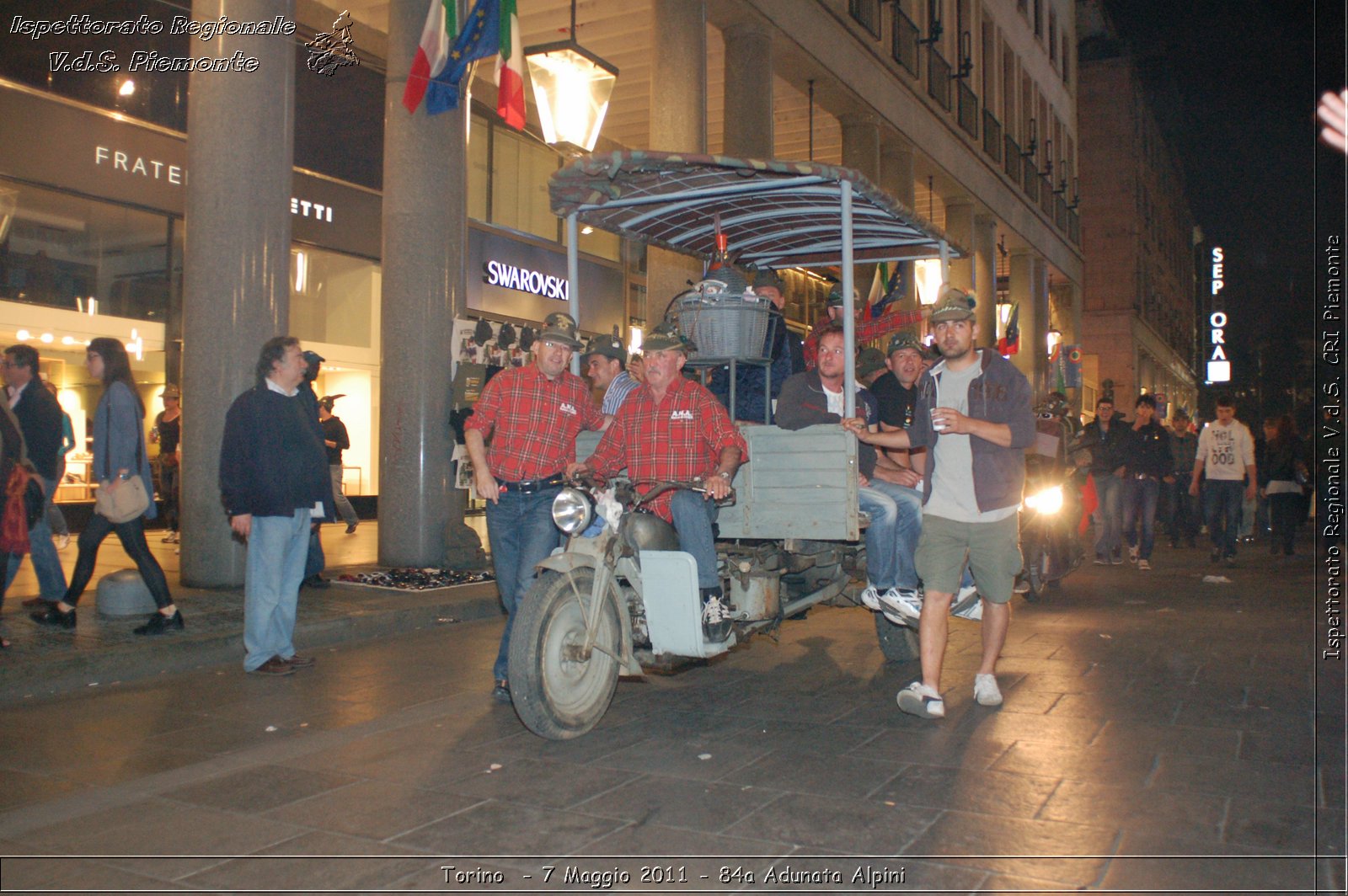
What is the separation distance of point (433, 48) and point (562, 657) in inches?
290

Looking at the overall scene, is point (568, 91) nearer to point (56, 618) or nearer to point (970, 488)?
point (56, 618)

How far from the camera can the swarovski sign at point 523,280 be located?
17.3 meters

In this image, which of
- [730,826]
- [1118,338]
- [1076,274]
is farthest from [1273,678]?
[1118,338]

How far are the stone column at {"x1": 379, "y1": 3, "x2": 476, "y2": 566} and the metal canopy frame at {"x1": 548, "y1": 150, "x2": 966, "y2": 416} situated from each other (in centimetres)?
359

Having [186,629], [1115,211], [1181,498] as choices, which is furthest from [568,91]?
[1115,211]

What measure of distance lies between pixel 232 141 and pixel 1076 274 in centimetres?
3282

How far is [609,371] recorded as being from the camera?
7699 mm

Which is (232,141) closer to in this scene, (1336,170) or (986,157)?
(1336,170)

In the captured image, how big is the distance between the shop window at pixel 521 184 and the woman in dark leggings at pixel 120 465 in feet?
35.5

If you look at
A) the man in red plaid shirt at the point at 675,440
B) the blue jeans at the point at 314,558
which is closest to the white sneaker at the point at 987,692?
the man in red plaid shirt at the point at 675,440

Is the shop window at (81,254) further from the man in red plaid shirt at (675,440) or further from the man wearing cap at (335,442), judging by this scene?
the man in red plaid shirt at (675,440)

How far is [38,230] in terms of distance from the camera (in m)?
12.3

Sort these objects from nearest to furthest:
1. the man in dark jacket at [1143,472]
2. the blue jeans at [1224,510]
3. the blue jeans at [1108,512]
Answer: the man in dark jacket at [1143,472] < the blue jeans at [1108,512] < the blue jeans at [1224,510]

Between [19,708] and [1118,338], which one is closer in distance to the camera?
[19,708]
